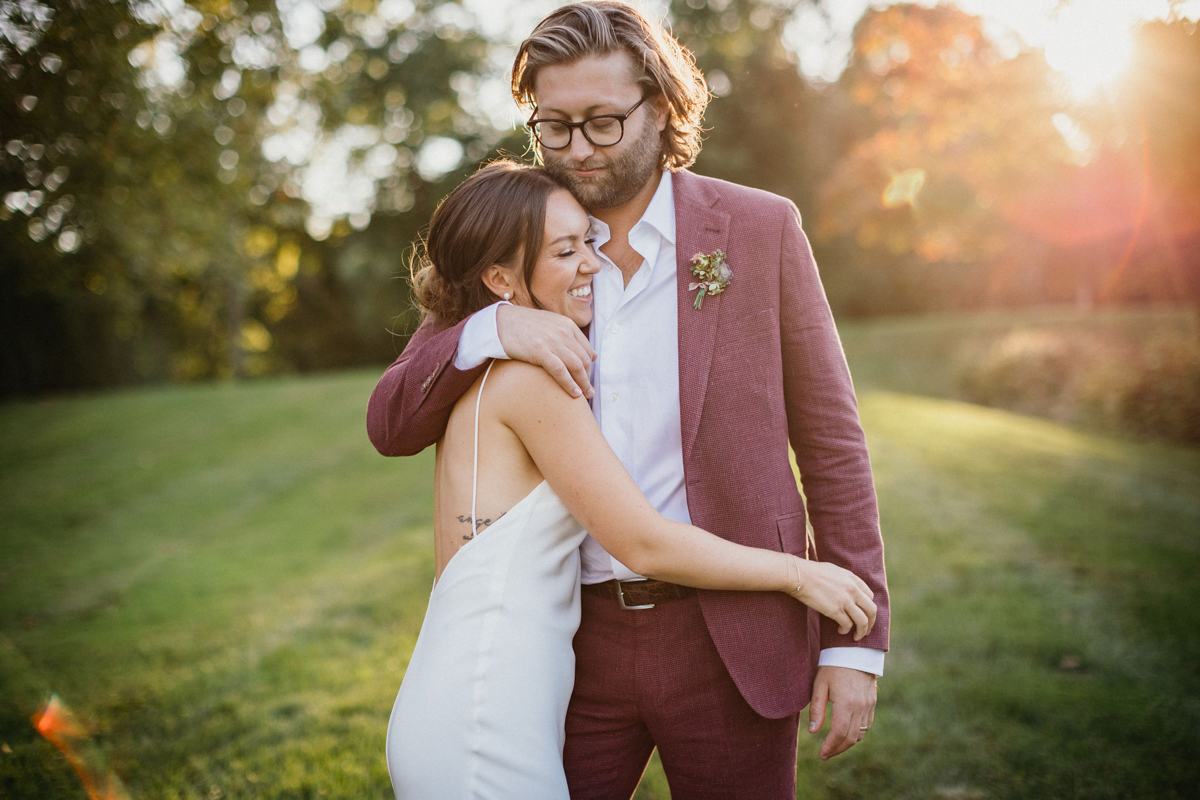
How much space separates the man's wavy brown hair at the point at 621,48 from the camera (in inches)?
81.0

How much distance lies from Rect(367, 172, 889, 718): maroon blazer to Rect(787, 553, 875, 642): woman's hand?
6 centimetres

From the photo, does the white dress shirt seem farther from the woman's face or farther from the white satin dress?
the white satin dress

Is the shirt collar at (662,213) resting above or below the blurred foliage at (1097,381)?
above

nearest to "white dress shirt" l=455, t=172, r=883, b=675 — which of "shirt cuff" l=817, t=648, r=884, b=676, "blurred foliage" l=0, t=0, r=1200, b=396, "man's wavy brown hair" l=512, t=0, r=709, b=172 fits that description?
"shirt cuff" l=817, t=648, r=884, b=676

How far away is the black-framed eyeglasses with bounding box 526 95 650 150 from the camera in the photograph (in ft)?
6.82

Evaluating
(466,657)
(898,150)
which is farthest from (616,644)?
(898,150)

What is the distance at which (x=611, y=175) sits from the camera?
2.09 meters

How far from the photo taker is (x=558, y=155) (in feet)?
6.92

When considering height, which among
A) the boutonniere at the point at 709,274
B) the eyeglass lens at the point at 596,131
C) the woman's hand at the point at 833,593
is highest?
the eyeglass lens at the point at 596,131

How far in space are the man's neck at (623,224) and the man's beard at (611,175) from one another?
0.03m

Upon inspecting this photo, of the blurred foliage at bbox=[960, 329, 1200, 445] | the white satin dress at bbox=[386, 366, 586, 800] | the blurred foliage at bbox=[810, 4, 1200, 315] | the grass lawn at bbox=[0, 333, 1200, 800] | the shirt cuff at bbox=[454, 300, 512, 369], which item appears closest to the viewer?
the white satin dress at bbox=[386, 366, 586, 800]

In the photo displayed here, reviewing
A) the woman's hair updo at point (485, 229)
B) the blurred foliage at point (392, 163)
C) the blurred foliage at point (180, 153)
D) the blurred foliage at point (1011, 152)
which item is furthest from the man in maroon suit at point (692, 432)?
the blurred foliage at point (1011, 152)

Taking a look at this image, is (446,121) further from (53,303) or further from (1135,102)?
(1135,102)

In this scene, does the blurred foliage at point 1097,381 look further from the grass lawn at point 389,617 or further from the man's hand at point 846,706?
the man's hand at point 846,706
